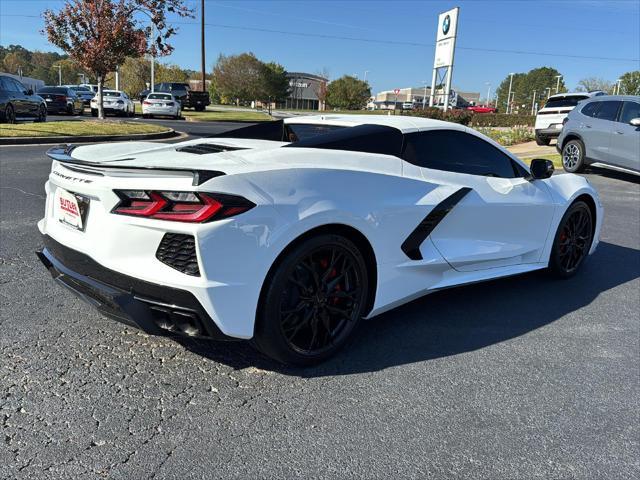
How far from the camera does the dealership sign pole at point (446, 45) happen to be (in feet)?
95.9

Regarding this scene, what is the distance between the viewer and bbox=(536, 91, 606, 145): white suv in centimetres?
1709

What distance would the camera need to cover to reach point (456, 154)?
3906 millimetres

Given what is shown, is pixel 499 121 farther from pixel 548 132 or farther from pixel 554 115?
pixel 548 132

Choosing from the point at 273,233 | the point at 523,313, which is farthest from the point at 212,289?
the point at 523,313

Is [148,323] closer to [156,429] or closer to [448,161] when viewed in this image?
[156,429]

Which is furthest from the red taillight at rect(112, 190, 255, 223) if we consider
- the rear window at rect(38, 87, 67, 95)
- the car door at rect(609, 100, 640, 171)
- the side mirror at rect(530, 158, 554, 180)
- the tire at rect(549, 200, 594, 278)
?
the rear window at rect(38, 87, 67, 95)

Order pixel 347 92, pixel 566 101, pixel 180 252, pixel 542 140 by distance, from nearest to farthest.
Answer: pixel 180 252, pixel 566 101, pixel 542 140, pixel 347 92

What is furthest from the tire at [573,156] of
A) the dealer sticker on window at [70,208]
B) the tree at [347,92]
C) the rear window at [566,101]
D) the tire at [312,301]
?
the tree at [347,92]

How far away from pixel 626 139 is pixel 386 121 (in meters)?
9.13

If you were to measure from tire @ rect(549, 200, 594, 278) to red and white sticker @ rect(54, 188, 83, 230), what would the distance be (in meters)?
3.88

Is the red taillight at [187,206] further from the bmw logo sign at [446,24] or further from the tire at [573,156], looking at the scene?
the bmw logo sign at [446,24]

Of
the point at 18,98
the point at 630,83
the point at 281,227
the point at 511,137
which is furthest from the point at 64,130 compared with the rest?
the point at 630,83

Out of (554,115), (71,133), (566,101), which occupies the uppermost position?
(566,101)

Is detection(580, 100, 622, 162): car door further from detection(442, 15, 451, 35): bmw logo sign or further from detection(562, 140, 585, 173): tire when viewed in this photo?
detection(442, 15, 451, 35): bmw logo sign
